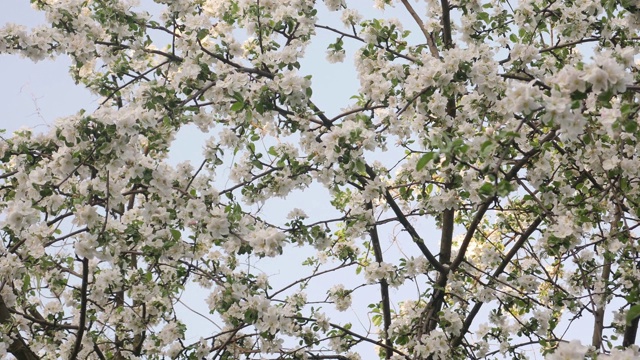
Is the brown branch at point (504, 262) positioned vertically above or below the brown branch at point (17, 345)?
above

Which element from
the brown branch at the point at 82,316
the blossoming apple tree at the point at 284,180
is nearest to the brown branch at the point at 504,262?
the blossoming apple tree at the point at 284,180

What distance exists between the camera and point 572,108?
2359 millimetres

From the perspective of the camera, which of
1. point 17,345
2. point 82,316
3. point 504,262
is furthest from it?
point 504,262

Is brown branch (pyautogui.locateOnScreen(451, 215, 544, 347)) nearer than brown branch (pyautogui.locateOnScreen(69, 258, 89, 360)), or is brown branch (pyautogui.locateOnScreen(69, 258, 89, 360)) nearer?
brown branch (pyautogui.locateOnScreen(69, 258, 89, 360))

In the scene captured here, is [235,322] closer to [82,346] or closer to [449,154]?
[82,346]

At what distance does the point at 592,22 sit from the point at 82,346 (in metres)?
3.53

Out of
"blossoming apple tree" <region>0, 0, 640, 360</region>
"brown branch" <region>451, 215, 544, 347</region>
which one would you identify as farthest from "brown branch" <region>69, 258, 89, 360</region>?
"brown branch" <region>451, 215, 544, 347</region>

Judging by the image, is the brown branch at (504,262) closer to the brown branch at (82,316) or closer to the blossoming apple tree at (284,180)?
the blossoming apple tree at (284,180)

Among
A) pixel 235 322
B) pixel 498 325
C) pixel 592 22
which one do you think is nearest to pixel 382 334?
pixel 498 325

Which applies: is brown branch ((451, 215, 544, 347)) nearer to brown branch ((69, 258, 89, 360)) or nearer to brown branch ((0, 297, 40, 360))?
brown branch ((69, 258, 89, 360))

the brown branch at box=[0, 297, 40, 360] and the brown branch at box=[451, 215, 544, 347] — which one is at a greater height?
the brown branch at box=[451, 215, 544, 347]

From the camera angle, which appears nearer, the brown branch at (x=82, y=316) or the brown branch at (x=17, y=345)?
the brown branch at (x=82, y=316)

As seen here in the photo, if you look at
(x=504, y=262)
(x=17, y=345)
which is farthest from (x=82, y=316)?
(x=504, y=262)

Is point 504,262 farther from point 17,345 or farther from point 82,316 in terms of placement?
point 17,345
